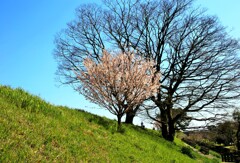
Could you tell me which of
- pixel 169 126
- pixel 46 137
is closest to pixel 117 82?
pixel 46 137

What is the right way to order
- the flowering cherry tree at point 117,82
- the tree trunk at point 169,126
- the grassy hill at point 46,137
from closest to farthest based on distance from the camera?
1. the grassy hill at point 46,137
2. the flowering cherry tree at point 117,82
3. the tree trunk at point 169,126

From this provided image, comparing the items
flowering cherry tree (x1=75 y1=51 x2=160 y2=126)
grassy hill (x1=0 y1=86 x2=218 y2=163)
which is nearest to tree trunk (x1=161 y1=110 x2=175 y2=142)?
flowering cherry tree (x1=75 y1=51 x2=160 y2=126)

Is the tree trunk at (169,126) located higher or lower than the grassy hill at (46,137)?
higher

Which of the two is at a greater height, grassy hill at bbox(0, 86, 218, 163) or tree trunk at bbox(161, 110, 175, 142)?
tree trunk at bbox(161, 110, 175, 142)

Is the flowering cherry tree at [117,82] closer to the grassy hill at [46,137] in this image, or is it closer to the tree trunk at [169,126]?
the grassy hill at [46,137]

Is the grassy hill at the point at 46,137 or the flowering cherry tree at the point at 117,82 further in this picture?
the flowering cherry tree at the point at 117,82

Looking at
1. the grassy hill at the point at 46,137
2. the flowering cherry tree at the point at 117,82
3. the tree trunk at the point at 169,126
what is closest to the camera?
the grassy hill at the point at 46,137

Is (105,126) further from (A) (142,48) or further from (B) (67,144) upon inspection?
(A) (142,48)

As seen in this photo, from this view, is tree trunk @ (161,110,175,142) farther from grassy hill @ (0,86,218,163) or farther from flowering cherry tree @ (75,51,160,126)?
grassy hill @ (0,86,218,163)

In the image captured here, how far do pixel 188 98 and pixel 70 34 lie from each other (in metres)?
12.7

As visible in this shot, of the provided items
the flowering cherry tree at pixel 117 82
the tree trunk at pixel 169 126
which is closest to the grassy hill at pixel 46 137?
the flowering cherry tree at pixel 117 82

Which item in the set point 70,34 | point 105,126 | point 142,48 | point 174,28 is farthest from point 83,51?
point 105,126

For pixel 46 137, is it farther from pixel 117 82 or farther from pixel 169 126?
pixel 169 126

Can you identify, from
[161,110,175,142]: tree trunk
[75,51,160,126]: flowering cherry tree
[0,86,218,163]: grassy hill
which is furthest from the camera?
[161,110,175,142]: tree trunk
